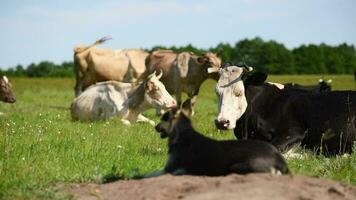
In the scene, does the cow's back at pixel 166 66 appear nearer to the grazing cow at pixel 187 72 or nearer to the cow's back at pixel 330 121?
the grazing cow at pixel 187 72

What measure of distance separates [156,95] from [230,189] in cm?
1148

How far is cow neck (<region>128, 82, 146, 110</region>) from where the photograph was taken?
17.8m

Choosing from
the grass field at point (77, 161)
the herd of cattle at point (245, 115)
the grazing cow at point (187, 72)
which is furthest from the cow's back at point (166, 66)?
the grass field at point (77, 161)

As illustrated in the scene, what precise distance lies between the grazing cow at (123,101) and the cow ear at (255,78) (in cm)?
611

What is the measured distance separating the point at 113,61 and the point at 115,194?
23.3 m

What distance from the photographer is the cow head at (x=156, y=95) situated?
17188 millimetres

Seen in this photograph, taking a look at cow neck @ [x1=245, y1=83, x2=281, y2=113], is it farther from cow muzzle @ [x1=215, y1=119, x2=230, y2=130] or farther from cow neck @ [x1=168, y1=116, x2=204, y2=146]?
cow neck @ [x1=168, y1=116, x2=204, y2=146]

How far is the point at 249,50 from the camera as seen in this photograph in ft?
347

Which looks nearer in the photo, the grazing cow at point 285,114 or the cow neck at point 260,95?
the grazing cow at point 285,114

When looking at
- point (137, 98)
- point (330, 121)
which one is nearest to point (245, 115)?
point (330, 121)

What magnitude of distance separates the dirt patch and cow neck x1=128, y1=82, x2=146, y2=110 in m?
10.9

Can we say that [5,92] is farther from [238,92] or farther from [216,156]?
[216,156]

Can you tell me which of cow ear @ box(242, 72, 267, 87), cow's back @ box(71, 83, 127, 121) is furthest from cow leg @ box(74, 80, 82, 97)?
cow ear @ box(242, 72, 267, 87)

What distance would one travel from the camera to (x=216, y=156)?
6.88 meters
